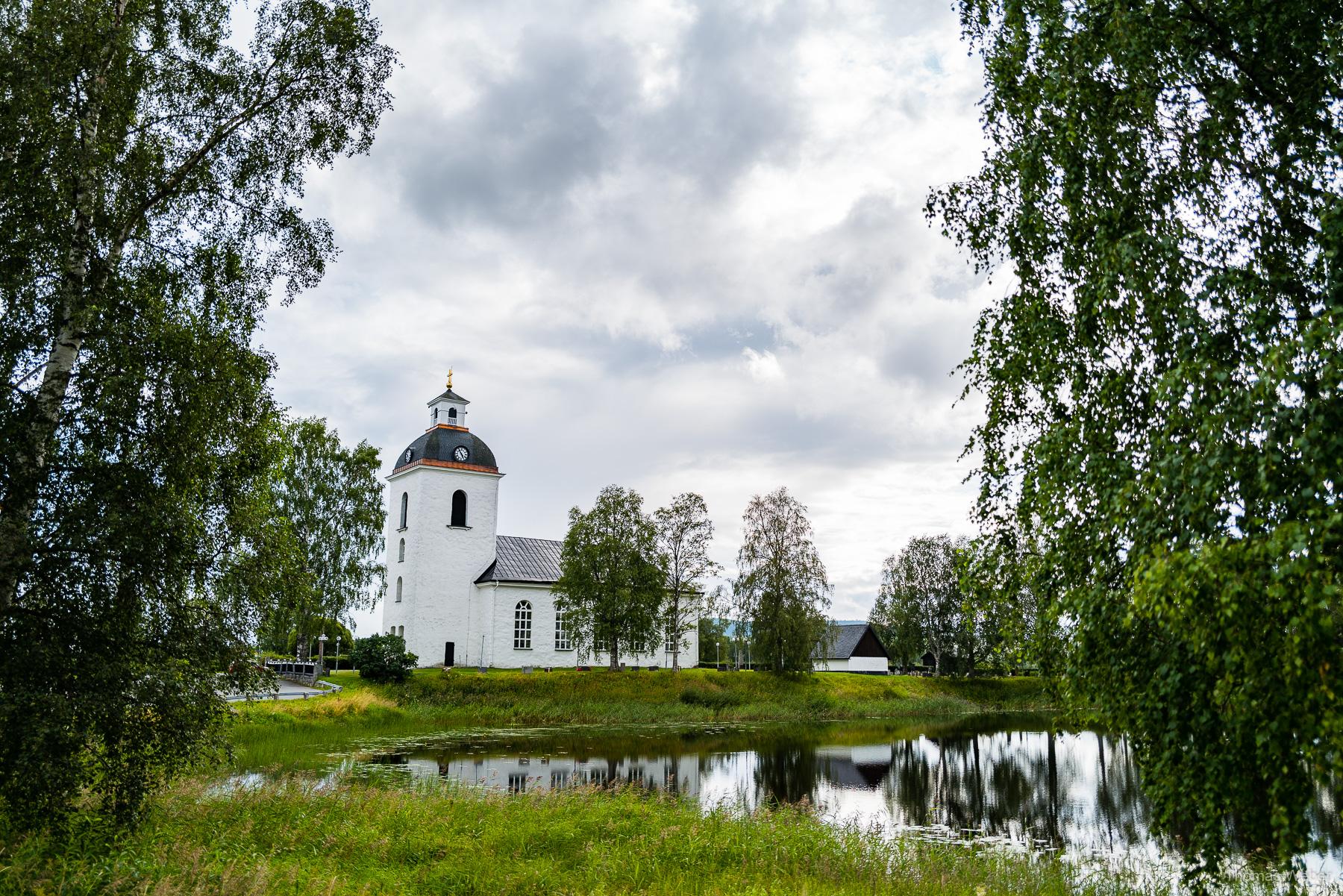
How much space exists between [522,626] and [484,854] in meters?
35.5

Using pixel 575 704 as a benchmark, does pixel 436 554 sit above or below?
above

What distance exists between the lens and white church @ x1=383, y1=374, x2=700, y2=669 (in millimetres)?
43156

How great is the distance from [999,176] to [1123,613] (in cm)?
499

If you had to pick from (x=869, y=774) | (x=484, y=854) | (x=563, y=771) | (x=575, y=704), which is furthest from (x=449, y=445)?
(x=484, y=854)

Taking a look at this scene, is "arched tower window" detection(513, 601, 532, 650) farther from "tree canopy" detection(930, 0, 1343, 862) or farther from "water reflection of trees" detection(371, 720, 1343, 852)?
"tree canopy" detection(930, 0, 1343, 862)

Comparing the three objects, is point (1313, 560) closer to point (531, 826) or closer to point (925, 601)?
point (531, 826)

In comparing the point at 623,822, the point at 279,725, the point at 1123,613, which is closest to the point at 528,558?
the point at 279,725

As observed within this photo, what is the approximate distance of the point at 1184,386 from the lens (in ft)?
19.5

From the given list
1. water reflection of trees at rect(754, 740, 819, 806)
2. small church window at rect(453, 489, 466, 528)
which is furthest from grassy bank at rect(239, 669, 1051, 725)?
water reflection of trees at rect(754, 740, 819, 806)

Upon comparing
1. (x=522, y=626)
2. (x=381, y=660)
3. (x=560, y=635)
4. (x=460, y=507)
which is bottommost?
(x=381, y=660)

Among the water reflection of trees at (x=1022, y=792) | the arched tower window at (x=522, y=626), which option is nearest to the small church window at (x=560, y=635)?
the arched tower window at (x=522, y=626)

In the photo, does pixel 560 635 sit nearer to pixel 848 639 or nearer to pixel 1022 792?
pixel 848 639

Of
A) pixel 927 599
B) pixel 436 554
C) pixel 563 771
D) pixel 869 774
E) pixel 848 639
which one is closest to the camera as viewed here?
pixel 563 771

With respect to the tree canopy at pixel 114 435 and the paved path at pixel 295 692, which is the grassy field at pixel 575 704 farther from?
the tree canopy at pixel 114 435
